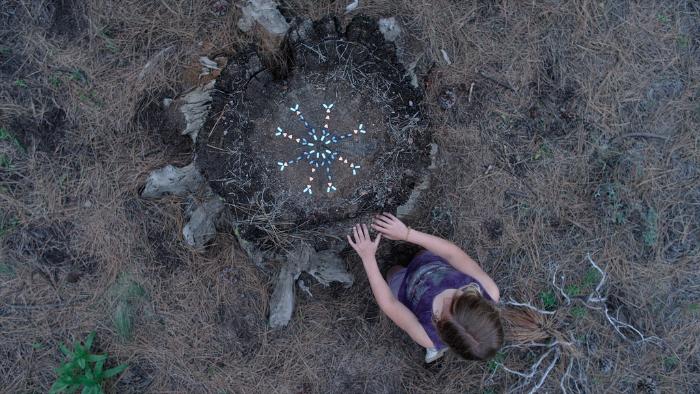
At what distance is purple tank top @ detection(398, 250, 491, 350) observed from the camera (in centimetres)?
231

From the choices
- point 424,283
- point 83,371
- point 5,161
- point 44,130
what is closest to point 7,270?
point 5,161

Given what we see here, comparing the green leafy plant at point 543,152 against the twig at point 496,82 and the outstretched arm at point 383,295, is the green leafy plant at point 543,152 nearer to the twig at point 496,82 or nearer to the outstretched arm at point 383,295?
the twig at point 496,82

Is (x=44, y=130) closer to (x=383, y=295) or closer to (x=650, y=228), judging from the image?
(x=383, y=295)

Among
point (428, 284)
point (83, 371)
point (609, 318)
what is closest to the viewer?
Result: point (428, 284)

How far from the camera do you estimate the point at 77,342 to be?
8.91 feet

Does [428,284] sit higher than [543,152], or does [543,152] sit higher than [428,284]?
[543,152]

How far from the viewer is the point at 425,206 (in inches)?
109

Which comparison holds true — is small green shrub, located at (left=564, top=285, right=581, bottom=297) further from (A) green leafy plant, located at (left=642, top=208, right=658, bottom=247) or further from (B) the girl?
(B) the girl

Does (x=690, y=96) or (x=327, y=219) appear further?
(x=690, y=96)

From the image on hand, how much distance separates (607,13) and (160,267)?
3.28 meters

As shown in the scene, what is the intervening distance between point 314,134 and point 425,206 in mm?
869

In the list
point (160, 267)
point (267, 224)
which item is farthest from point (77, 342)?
point (267, 224)

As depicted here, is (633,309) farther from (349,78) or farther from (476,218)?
(349,78)

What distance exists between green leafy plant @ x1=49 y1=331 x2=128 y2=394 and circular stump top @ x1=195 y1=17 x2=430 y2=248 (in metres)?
1.24
